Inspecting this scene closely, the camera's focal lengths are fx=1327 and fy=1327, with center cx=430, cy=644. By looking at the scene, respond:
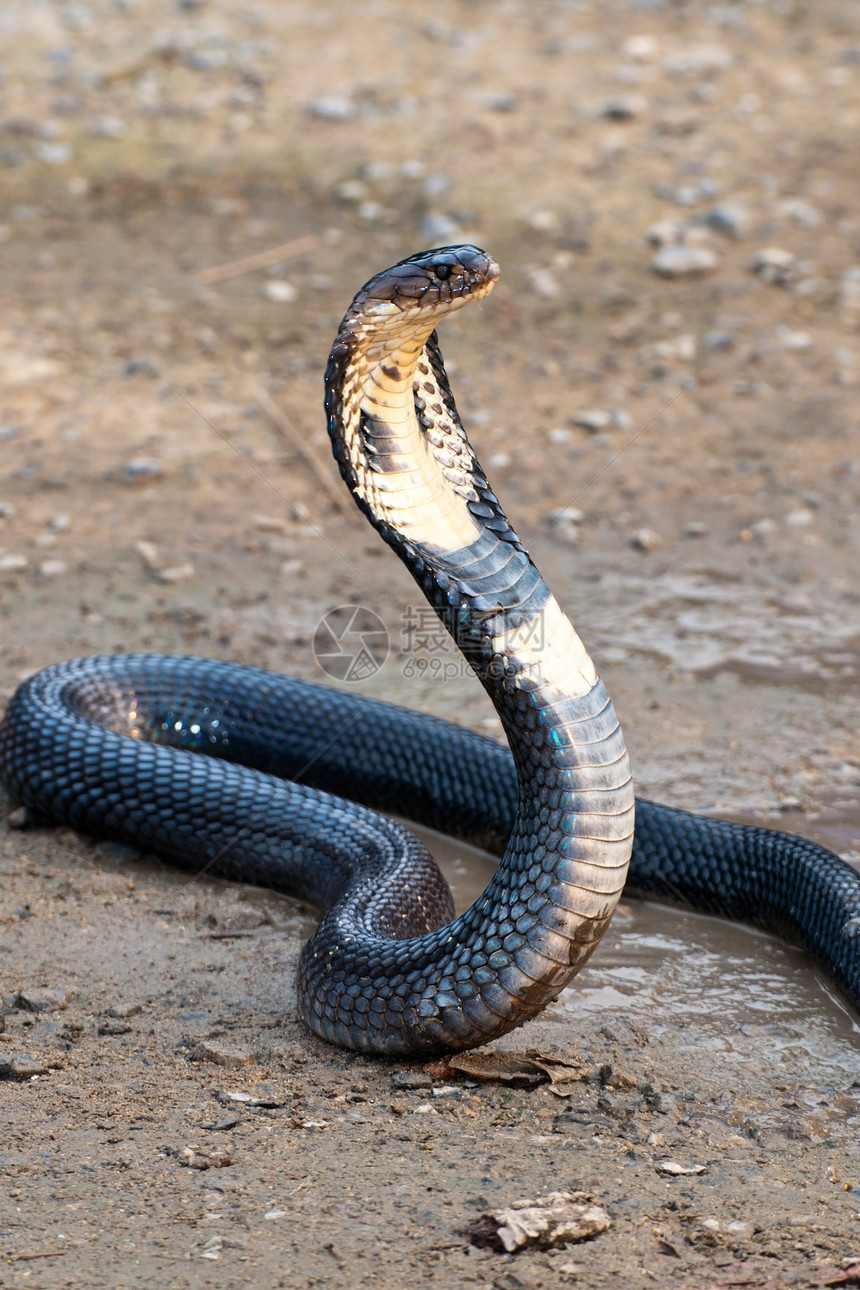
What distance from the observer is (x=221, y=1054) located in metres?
3.39

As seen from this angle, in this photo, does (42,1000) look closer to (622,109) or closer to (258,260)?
(258,260)

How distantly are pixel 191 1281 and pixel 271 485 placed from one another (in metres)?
5.07

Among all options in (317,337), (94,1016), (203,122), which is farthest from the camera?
(203,122)

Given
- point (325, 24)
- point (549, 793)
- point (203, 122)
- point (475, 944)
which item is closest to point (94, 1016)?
point (475, 944)

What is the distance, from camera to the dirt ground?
285 centimetres

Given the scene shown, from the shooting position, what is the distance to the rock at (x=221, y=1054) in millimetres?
3379

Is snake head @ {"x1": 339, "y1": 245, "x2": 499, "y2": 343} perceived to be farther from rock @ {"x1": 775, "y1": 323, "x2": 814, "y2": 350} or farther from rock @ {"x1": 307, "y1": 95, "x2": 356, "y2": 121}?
rock @ {"x1": 307, "y1": 95, "x2": 356, "y2": 121}

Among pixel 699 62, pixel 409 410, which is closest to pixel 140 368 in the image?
pixel 409 410

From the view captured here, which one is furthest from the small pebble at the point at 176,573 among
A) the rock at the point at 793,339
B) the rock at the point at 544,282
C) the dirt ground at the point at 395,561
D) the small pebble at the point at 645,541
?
the rock at the point at 793,339

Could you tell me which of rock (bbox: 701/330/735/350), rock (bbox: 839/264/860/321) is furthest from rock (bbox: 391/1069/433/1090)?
rock (bbox: 839/264/860/321)

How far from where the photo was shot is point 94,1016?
11.9 feet

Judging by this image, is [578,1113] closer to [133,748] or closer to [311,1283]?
[311,1283]

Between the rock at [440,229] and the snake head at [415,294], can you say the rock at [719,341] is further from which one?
the snake head at [415,294]

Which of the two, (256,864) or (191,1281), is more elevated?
(191,1281)
